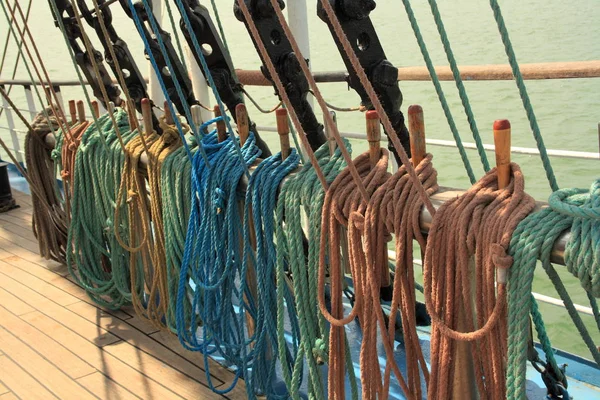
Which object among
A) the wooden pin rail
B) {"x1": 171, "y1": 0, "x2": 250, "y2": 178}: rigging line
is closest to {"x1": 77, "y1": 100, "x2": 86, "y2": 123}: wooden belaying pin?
the wooden pin rail

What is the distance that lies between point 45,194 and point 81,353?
3.40 feet

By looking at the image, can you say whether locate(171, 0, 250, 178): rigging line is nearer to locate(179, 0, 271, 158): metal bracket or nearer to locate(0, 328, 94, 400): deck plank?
locate(179, 0, 271, 158): metal bracket

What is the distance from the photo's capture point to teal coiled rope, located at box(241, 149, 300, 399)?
2.00 metres

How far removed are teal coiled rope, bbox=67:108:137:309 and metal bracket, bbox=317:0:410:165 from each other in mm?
1061

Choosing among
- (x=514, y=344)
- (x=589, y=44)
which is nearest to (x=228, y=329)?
(x=514, y=344)

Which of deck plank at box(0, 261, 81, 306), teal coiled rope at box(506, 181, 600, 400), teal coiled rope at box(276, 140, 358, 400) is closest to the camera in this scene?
teal coiled rope at box(506, 181, 600, 400)

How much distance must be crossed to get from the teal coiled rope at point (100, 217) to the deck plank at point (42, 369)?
14.6 inches

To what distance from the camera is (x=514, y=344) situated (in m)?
1.39

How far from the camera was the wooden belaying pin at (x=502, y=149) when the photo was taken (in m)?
1.41

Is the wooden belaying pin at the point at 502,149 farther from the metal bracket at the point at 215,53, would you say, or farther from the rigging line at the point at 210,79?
the metal bracket at the point at 215,53

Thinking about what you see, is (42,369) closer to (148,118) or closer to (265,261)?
(148,118)

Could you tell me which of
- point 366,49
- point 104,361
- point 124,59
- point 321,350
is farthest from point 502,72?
point 104,361

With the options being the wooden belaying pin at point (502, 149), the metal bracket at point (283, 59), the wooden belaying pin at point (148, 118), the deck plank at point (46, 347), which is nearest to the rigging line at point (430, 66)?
the wooden belaying pin at point (502, 149)

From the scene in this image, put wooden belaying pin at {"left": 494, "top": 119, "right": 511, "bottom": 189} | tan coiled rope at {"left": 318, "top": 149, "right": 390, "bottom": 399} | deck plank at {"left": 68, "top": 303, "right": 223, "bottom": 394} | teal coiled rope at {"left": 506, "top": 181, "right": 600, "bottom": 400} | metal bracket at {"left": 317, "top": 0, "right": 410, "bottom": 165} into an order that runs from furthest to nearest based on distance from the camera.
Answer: deck plank at {"left": 68, "top": 303, "right": 223, "bottom": 394} → metal bracket at {"left": 317, "top": 0, "right": 410, "bottom": 165} → tan coiled rope at {"left": 318, "top": 149, "right": 390, "bottom": 399} → wooden belaying pin at {"left": 494, "top": 119, "right": 511, "bottom": 189} → teal coiled rope at {"left": 506, "top": 181, "right": 600, "bottom": 400}
